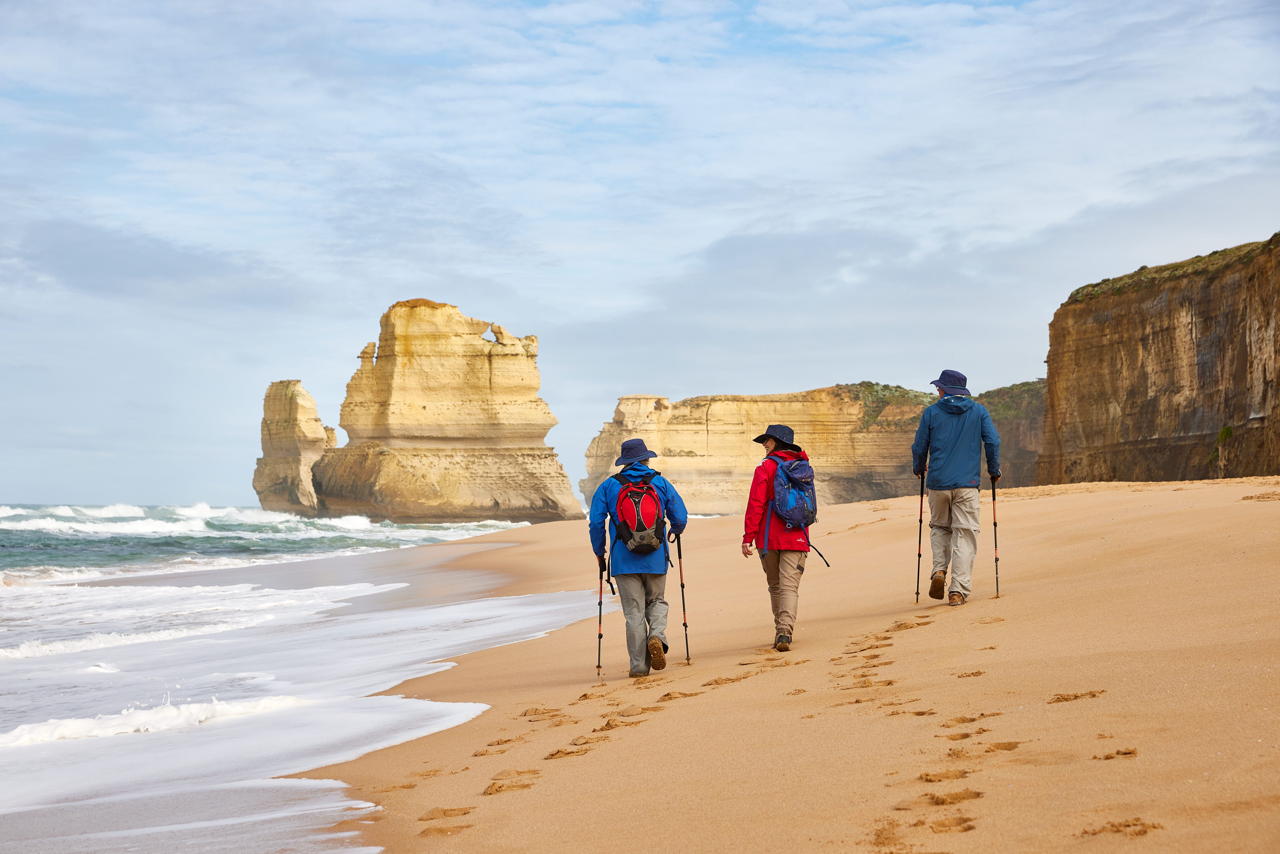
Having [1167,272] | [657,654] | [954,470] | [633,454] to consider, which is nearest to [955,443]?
[954,470]

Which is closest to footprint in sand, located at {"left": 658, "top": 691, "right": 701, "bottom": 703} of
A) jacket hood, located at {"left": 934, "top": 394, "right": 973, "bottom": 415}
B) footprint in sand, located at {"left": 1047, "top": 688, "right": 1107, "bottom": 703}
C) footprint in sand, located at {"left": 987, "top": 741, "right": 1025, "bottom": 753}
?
footprint in sand, located at {"left": 1047, "top": 688, "right": 1107, "bottom": 703}

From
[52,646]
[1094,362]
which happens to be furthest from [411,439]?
[52,646]

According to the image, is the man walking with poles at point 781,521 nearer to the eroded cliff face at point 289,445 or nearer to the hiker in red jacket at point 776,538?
the hiker in red jacket at point 776,538

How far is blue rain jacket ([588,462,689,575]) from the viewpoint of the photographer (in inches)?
311

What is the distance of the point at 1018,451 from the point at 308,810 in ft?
223

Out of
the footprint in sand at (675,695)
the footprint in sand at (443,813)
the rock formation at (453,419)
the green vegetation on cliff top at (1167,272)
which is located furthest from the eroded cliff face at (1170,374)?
the rock formation at (453,419)

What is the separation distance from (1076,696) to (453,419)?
188ft

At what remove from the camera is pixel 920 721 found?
4598mm

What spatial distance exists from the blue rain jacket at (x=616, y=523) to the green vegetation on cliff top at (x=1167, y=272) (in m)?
25.0

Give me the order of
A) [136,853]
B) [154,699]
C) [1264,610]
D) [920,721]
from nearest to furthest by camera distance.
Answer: [136,853] < [920,721] < [1264,610] < [154,699]

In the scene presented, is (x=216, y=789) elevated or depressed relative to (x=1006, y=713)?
depressed

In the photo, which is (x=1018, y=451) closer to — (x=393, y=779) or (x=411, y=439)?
(x=411, y=439)

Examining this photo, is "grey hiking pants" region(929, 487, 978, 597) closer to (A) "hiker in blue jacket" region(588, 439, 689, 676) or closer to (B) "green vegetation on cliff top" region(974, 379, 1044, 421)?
(A) "hiker in blue jacket" region(588, 439, 689, 676)

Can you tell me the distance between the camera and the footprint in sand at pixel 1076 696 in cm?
445
